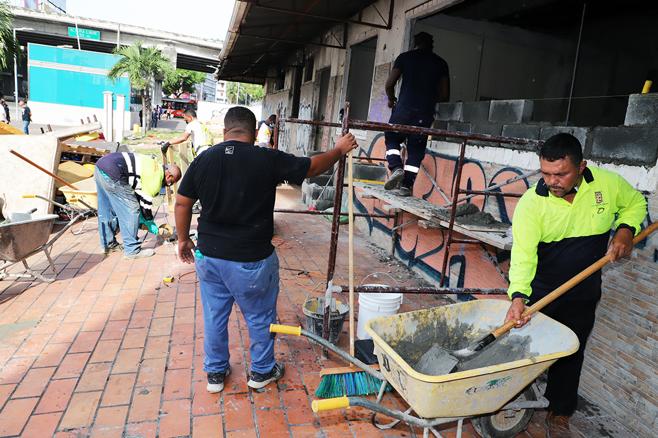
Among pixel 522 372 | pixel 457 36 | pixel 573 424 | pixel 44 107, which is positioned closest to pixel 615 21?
pixel 457 36

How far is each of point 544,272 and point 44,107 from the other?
115 feet

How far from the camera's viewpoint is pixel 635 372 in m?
2.97

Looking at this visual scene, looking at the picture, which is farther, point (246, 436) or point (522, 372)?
point (246, 436)

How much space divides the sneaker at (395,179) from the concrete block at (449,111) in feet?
3.51

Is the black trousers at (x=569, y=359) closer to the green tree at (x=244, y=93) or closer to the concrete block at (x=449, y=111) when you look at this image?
the concrete block at (x=449, y=111)

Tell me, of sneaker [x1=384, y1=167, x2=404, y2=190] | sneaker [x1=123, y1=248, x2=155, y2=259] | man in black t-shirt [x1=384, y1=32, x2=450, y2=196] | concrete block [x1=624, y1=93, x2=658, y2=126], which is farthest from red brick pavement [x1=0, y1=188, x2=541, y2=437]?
concrete block [x1=624, y1=93, x2=658, y2=126]

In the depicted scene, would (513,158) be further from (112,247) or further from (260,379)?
(112,247)

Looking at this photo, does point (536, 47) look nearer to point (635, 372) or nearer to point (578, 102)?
point (578, 102)

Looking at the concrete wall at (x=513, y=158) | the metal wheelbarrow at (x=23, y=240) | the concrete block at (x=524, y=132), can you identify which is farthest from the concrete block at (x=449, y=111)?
the metal wheelbarrow at (x=23, y=240)

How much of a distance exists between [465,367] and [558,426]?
0.98 meters

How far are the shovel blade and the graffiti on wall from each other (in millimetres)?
2221

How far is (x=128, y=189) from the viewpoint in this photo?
5.71 metres

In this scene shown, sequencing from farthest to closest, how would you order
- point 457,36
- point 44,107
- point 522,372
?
point 44,107 < point 457,36 < point 522,372

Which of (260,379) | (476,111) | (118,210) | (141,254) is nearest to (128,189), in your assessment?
(118,210)
